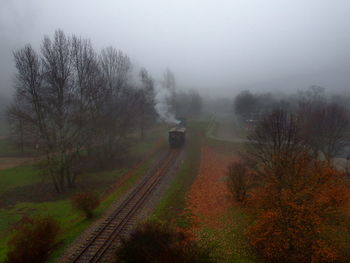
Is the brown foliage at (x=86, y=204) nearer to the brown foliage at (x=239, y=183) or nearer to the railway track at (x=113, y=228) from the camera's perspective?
the railway track at (x=113, y=228)

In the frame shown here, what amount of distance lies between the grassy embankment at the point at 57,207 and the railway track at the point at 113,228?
3.76ft

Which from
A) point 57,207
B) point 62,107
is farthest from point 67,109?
point 57,207

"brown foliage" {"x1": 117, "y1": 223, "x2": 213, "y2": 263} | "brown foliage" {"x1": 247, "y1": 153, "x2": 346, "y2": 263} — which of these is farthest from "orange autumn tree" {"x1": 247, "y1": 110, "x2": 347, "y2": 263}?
"brown foliage" {"x1": 117, "y1": 223, "x2": 213, "y2": 263}

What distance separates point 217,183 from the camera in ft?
70.1

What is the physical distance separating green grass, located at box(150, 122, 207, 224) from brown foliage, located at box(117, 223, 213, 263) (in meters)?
4.11

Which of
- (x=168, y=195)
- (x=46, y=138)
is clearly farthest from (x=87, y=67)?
(x=168, y=195)

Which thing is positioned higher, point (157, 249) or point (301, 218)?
point (301, 218)

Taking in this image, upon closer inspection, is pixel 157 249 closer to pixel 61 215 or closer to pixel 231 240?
pixel 231 240

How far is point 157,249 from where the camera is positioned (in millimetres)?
9602

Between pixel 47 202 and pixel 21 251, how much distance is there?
1027 cm

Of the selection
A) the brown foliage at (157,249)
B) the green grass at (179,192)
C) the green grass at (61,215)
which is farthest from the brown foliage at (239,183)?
the green grass at (61,215)

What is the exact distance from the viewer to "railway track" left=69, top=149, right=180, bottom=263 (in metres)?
11.4

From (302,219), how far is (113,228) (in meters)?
10.2

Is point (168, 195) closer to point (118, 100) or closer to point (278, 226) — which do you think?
point (278, 226)
